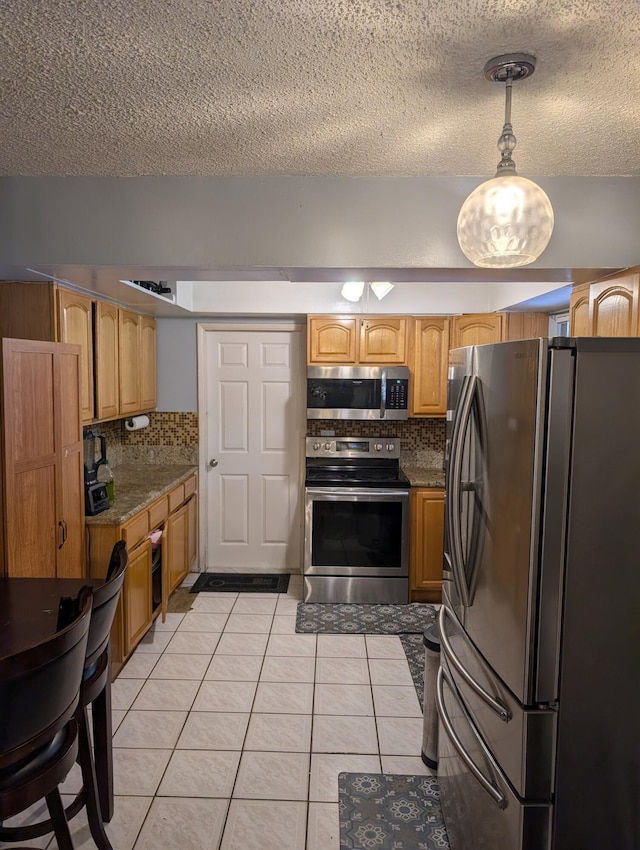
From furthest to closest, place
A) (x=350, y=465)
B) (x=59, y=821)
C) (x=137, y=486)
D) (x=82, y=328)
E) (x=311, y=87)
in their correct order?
(x=350, y=465) → (x=137, y=486) → (x=82, y=328) → (x=59, y=821) → (x=311, y=87)

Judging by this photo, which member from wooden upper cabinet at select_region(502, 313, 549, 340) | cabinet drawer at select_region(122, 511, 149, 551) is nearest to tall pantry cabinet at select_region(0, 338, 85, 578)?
cabinet drawer at select_region(122, 511, 149, 551)

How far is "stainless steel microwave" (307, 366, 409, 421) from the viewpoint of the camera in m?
4.18

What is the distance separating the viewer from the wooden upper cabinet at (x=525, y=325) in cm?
407

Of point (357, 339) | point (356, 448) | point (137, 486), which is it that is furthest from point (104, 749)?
point (357, 339)

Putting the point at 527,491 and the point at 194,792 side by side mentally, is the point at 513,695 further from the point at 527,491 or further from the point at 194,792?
the point at 194,792

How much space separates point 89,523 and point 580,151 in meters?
2.67

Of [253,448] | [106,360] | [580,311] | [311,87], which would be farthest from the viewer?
[253,448]

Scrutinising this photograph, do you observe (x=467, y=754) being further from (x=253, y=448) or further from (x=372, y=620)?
(x=253, y=448)

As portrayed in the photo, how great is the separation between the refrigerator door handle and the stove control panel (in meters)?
2.66

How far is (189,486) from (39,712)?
3059 millimetres

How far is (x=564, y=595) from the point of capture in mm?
1393

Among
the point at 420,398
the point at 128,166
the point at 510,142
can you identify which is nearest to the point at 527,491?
the point at 510,142

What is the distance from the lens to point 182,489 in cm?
417

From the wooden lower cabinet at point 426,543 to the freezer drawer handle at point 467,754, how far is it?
2.01 meters
